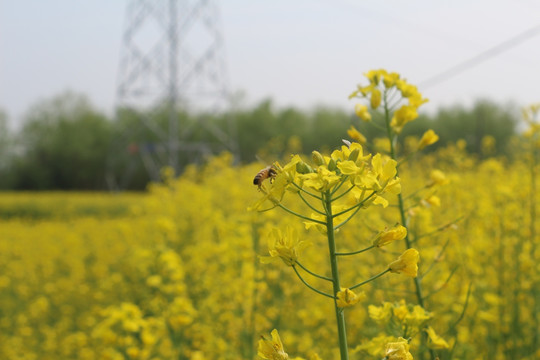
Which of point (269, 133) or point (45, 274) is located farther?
point (269, 133)

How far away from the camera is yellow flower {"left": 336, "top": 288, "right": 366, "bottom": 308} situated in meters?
0.97

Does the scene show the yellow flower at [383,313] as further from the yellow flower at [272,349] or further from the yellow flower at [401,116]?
the yellow flower at [401,116]

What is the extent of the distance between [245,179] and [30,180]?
27.1m

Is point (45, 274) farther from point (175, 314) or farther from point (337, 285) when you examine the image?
point (337, 285)

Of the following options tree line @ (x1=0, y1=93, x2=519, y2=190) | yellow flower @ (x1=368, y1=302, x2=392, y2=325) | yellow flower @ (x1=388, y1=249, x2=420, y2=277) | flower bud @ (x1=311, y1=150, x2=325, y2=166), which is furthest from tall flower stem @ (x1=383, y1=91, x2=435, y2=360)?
tree line @ (x1=0, y1=93, x2=519, y2=190)

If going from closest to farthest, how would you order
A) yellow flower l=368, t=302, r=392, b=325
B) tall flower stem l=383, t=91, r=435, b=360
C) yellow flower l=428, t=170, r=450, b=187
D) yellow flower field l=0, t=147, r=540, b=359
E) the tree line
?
yellow flower l=368, t=302, r=392, b=325
tall flower stem l=383, t=91, r=435, b=360
yellow flower l=428, t=170, r=450, b=187
yellow flower field l=0, t=147, r=540, b=359
the tree line

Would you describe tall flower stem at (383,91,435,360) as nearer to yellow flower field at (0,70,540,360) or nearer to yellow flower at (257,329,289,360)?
yellow flower field at (0,70,540,360)

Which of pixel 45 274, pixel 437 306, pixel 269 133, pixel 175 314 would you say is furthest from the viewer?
pixel 269 133

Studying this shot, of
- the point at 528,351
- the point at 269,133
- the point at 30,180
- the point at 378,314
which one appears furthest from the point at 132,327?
the point at 30,180

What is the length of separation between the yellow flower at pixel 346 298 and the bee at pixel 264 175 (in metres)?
0.28

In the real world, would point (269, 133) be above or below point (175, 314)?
above

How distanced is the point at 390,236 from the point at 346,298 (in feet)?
0.55

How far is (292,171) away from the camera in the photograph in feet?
3.35

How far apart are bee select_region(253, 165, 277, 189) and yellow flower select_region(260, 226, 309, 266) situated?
0.39 ft
